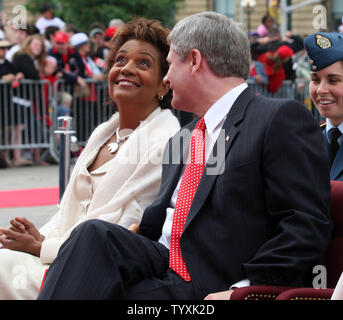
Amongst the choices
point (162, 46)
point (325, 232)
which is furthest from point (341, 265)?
point (162, 46)

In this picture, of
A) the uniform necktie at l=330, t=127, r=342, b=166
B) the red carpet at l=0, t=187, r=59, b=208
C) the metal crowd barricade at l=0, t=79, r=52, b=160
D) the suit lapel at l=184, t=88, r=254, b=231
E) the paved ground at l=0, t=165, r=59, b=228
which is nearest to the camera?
the suit lapel at l=184, t=88, r=254, b=231

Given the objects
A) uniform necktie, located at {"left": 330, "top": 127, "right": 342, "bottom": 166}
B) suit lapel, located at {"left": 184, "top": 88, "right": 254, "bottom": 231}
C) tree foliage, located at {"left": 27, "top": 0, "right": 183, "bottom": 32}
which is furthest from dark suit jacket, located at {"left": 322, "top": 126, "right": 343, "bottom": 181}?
tree foliage, located at {"left": 27, "top": 0, "right": 183, "bottom": 32}

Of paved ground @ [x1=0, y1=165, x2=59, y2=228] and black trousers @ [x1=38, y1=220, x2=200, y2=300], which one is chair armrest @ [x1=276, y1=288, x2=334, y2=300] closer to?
black trousers @ [x1=38, y1=220, x2=200, y2=300]

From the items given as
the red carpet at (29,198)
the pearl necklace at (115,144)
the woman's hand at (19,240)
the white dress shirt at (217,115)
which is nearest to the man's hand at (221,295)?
the white dress shirt at (217,115)

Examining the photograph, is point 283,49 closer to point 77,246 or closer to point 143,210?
point 143,210

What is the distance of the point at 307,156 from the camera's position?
A: 2656 mm

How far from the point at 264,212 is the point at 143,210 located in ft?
3.04

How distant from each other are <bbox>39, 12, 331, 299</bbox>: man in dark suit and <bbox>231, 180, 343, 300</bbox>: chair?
9 cm

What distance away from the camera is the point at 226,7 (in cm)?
3334

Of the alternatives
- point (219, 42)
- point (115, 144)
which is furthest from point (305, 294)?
point (115, 144)

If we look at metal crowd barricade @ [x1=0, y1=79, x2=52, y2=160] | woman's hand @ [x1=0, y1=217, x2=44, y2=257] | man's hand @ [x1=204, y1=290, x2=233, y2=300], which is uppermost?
man's hand @ [x1=204, y1=290, x2=233, y2=300]

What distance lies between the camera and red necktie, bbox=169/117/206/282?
286 cm

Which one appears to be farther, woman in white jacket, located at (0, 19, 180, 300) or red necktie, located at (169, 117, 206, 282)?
woman in white jacket, located at (0, 19, 180, 300)

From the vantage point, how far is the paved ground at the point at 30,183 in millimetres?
7137
